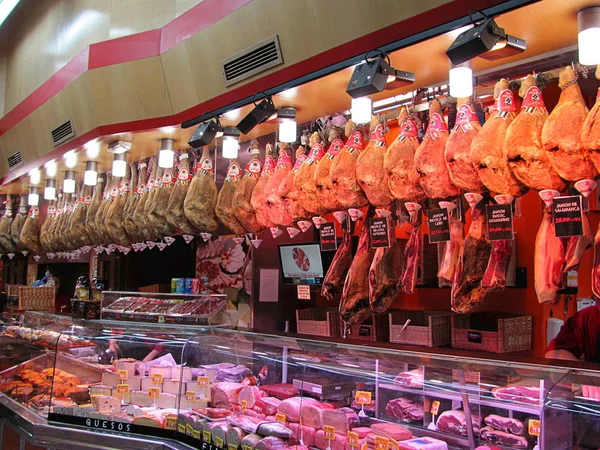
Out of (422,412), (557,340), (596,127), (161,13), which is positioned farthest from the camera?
(161,13)

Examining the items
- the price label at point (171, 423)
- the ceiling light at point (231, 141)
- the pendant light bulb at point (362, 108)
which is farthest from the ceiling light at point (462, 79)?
the price label at point (171, 423)

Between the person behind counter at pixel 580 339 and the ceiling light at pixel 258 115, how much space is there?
2.59 metres

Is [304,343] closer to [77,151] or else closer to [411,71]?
[411,71]

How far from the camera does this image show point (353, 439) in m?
3.04

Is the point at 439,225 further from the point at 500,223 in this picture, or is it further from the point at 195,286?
the point at 195,286

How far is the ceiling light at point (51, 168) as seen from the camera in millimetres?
6818

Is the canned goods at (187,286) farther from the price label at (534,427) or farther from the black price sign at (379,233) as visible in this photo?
the price label at (534,427)

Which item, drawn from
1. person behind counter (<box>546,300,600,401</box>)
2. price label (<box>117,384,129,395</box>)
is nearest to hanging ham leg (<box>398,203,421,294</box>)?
person behind counter (<box>546,300,600,401</box>)

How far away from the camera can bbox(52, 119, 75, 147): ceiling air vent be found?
6.01 metres

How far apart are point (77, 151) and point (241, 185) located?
2.35 meters

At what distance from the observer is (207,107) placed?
4.66 metres

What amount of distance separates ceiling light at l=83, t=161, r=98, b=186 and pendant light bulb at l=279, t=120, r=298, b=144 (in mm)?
2793

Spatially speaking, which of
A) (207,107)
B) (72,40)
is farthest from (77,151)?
(207,107)

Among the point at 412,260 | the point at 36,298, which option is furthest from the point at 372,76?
the point at 36,298
